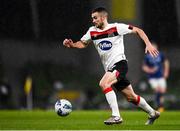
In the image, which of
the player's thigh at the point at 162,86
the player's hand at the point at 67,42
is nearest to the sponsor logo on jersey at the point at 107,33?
the player's hand at the point at 67,42

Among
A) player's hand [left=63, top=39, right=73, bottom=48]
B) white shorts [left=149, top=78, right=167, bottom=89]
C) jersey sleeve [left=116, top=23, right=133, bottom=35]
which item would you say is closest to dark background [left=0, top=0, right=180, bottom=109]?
white shorts [left=149, top=78, right=167, bottom=89]

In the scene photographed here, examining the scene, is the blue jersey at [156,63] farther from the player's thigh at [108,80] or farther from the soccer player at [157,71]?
the player's thigh at [108,80]

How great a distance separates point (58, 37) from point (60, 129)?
1984 cm

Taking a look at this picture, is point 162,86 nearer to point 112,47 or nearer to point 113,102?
point 112,47

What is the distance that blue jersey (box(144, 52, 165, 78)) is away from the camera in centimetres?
2456

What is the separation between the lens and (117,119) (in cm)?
1409

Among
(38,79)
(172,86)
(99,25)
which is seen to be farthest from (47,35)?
(99,25)

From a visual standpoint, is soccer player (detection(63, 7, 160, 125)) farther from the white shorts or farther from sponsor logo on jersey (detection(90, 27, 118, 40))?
the white shorts

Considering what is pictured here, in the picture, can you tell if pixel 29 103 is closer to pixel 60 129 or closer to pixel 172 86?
pixel 172 86

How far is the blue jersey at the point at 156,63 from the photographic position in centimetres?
2456

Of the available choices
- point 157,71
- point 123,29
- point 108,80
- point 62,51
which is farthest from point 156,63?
point 108,80

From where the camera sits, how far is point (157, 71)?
24938 mm

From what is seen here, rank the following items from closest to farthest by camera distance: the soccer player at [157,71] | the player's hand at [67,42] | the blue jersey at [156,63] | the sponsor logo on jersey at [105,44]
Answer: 1. the sponsor logo on jersey at [105,44]
2. the player's hand at [67,42]
3. the soccer player at [157,71]
4. the blue jersey at [156,63]

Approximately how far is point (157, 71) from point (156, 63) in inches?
12.8
